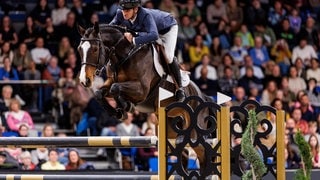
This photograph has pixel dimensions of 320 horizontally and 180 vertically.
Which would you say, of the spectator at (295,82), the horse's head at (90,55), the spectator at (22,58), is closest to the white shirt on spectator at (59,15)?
the spectator at (22,58)

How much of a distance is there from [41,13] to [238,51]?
3.36 metres

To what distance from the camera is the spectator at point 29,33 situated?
17281 mm

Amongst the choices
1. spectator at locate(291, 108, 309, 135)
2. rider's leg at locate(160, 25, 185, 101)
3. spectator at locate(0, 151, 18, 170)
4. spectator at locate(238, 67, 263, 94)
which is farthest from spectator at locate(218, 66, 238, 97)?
rider's leg at locate(160, 25, 185, 101)

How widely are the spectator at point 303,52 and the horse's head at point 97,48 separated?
8285 millimetres

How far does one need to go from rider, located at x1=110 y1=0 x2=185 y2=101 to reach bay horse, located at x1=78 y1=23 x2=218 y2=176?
12 cm

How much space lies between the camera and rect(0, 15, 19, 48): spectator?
56.2 ft

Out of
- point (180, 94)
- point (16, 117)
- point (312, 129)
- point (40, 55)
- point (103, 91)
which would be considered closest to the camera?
point (103, 91)

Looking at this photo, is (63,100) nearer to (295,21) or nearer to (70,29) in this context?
(70,29)

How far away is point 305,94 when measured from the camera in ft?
57.0

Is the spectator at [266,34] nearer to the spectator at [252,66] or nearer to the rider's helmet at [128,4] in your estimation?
the spectator at [252,66]

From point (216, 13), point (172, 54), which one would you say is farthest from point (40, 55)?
point (172, 54)

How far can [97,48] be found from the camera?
10602mm

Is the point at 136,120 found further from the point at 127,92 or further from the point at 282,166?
the point at 282,166

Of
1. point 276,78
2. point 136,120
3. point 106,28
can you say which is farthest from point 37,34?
point 106,28
